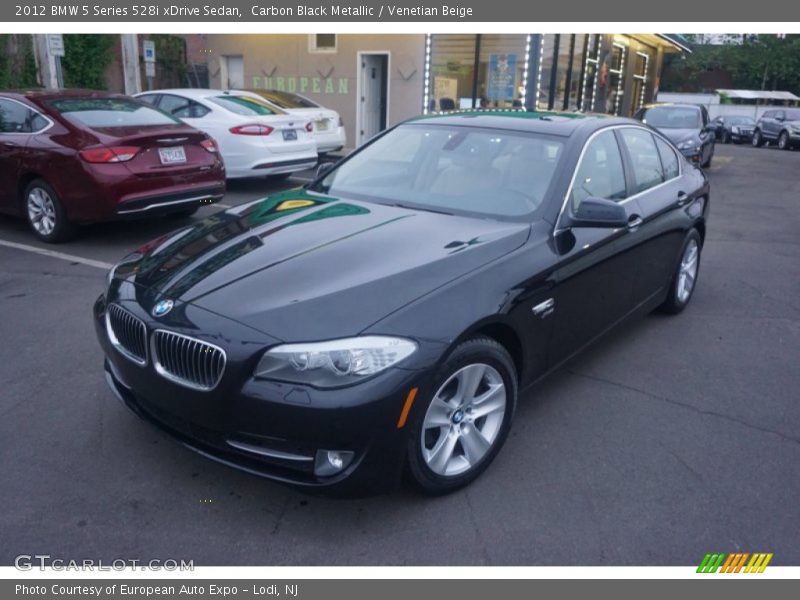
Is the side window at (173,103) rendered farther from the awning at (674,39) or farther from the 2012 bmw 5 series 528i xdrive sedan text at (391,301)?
the awning at (674,39)

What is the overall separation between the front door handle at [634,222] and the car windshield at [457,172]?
2.42 ft

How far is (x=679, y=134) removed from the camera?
14438 mm

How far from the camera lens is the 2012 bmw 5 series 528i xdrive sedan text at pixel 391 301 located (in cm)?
272

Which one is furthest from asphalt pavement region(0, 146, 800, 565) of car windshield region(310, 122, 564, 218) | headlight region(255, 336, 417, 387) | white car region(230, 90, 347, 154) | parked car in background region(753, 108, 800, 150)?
parked car in background region(753, 108, 800, 150)

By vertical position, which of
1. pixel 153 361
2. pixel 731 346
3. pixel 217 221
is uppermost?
pixel 217 221

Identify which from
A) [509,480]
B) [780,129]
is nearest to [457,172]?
[509,480]

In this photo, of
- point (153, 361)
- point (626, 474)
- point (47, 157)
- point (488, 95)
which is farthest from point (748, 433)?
point (488, 95)

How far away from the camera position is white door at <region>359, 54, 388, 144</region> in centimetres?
1747

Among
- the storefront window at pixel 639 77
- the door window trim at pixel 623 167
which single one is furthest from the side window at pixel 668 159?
the storefront window at pixel 639 77

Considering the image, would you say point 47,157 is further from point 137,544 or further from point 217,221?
point 137,544

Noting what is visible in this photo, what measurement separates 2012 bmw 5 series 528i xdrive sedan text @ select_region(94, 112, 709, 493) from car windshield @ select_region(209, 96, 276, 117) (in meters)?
6.19

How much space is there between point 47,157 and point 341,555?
5866 millimetres

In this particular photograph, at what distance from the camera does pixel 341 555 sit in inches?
111

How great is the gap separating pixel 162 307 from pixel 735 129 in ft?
102
